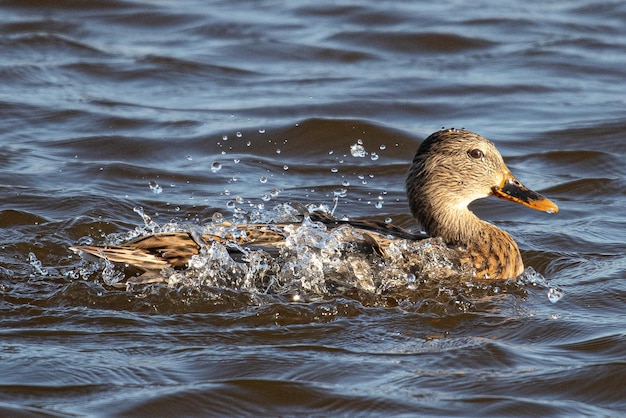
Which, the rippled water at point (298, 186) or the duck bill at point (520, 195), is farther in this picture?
the duck bill at point (520, 195)

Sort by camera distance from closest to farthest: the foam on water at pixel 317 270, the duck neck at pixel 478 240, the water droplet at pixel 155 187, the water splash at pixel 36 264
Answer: the foam on water at pixel 317 270 → the water splash at pixel 36 264 → the duck neck at pixel 478 240 → the water droplet at pixel 155 187

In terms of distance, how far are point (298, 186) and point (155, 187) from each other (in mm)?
1141

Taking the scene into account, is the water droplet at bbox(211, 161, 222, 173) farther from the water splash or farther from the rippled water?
the water splash

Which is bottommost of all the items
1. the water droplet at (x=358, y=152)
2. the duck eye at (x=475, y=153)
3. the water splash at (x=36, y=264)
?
the water splash at (x=36, y=264)

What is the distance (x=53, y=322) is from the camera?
6516mm

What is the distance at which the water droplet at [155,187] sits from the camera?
9.32 meters

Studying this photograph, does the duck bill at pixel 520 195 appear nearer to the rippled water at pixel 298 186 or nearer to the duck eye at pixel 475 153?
the duck eye at pixel 475 153

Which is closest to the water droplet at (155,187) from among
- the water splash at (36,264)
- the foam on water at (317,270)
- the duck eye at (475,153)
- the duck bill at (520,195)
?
the water splash at (36,264)

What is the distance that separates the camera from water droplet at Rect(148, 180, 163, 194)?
30.6 ft

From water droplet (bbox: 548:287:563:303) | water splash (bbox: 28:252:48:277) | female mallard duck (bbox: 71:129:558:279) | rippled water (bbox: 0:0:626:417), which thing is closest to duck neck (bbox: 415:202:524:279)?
female mallard duck (bbox: 71:129:558:279)

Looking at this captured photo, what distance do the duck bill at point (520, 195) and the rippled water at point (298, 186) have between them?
0.44 meters

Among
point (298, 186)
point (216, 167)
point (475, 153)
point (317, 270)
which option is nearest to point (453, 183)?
point (475, 153)

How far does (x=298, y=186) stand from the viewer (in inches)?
384

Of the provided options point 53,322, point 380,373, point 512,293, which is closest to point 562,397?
point 380,373
